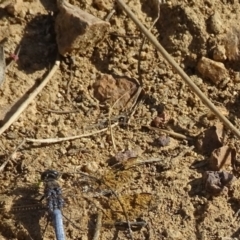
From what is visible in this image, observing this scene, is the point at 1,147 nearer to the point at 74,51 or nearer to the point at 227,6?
the point at 74,51

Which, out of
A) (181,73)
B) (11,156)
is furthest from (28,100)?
(181,73)

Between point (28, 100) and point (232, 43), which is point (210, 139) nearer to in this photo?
point (232, 43)

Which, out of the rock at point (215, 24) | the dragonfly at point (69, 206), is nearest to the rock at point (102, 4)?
the rock at point (215, 24)

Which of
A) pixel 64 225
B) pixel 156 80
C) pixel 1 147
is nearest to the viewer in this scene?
pixel 64 225

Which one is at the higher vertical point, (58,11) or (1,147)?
(58,11)

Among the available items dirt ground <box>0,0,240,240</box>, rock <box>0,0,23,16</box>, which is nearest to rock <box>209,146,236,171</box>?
dirt ground <box>0,0,240,240</box>

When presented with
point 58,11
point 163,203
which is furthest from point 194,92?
point 58,11

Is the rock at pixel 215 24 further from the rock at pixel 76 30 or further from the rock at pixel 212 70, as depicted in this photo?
the rock at pixel 76 30
